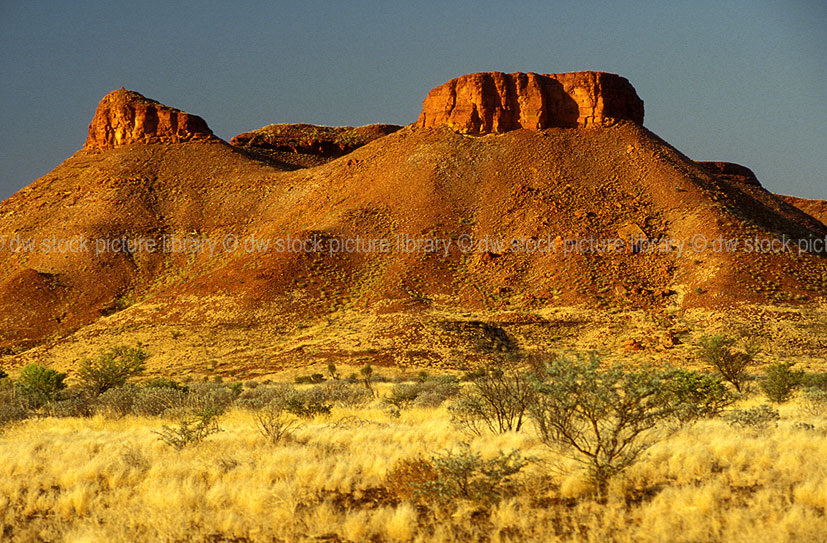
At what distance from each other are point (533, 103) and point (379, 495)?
226 feet

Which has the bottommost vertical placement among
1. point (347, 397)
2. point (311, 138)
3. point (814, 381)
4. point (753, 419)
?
point (814, 381)

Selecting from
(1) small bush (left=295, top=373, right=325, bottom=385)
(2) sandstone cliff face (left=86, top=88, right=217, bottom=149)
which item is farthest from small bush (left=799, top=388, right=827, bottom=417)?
(2) sandstone cliff face (left=86, top=88, right=217, bottom=149)

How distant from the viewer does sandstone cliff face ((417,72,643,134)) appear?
2837 inches

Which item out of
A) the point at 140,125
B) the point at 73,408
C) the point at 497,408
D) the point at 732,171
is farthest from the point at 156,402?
the point at 732,171

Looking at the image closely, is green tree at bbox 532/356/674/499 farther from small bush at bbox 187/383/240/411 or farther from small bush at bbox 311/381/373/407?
small bush at bbox 311/381/373/407

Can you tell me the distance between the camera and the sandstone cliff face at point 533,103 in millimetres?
72062

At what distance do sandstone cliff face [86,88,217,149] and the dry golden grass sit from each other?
262 ft

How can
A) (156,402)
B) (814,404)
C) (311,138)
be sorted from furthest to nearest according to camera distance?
(311,138)
(156,402)
(814,404)

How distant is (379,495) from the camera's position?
28.6ft

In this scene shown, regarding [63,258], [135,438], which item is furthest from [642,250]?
[63,258]

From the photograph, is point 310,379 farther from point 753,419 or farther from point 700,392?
point 753,419

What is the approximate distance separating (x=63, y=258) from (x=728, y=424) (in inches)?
2527

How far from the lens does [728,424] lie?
1253cm

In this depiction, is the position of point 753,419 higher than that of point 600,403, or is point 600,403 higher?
point 600,403
